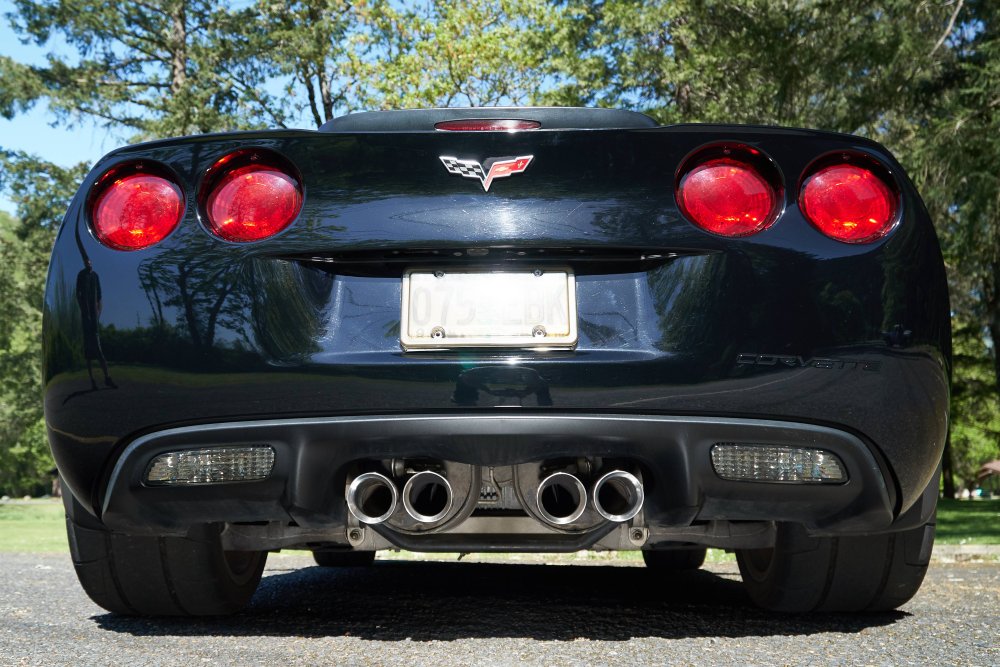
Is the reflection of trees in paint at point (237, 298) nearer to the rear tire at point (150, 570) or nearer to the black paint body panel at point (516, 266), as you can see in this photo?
the black paint body panel at point (516, 266)

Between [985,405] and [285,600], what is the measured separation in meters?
29.0

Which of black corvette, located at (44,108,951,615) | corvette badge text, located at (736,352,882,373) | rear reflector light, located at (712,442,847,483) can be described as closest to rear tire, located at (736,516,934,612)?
black corvette, located at (44,108,951,615)

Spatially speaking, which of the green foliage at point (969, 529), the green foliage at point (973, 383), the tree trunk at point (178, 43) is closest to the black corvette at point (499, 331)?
the green foliage at point (969, 529)

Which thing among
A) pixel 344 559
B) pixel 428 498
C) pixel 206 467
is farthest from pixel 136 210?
pixel 344 559

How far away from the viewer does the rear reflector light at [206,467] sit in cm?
270

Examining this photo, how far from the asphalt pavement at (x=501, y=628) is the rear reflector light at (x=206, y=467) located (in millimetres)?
457

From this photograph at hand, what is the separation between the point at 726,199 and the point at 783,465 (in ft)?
2.25

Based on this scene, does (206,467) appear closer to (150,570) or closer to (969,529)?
(150,570)

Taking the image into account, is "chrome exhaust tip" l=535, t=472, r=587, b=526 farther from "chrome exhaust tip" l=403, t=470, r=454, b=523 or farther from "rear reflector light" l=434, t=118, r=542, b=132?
"rear reflector light" l=434, t=118, r=542, b=132

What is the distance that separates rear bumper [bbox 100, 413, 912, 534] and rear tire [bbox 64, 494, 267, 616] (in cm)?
42

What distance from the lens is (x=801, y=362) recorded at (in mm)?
2623

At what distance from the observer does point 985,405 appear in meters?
29.4

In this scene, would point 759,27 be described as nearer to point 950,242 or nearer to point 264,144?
point 950,242

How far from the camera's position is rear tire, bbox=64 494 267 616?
3213 millimetres
